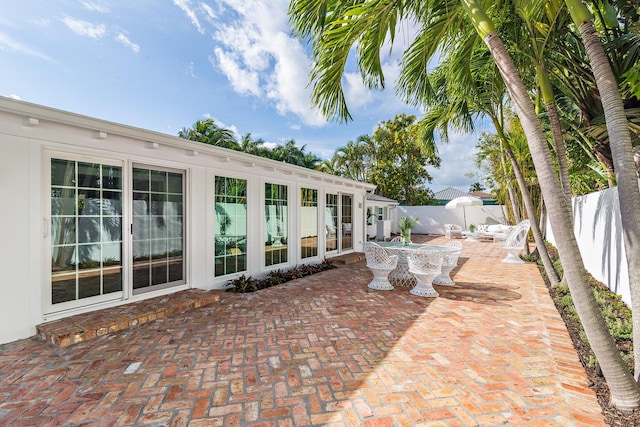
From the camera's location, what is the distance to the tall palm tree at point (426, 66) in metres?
2.35

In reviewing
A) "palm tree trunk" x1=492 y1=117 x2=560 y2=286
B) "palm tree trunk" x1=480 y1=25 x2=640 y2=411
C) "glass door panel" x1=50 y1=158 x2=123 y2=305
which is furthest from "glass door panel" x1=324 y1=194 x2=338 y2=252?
"palm tree trunk" x1=480 y1=25 x2=640 y2=411

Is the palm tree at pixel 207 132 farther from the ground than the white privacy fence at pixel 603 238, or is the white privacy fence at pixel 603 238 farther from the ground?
the palm tree at pixel 207 132

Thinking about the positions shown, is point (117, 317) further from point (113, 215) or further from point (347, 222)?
point (347, 222)

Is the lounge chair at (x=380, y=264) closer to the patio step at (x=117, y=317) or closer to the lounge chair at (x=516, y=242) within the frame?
the patio step at (x=117, y=317)

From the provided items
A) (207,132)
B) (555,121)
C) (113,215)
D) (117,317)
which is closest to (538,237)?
(555,121)

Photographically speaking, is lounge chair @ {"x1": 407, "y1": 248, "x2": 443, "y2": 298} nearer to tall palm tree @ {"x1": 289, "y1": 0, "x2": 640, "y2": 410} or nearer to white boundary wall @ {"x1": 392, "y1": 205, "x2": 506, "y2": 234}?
tall palm tree @ {"x1": 289, "y1": 0, "x2": 640, "y2": 410}

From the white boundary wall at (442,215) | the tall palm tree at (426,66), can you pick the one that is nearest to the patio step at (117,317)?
the tall palm tree at (426,66)

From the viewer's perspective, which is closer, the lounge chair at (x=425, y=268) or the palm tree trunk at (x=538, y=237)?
the lounge chair at (x=425, y=268)

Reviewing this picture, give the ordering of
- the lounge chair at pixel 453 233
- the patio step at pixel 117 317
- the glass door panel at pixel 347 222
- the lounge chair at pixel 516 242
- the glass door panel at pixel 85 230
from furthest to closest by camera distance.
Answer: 1. the lounge chair at pixel 453 233
2. the glass door panel at pixel 347 222
3. the lounge chair at pixel 516 242
4. the glass door panel at pixel 85 230
5. the patio step at pixel 117 317

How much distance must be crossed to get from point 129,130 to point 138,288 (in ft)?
9.16

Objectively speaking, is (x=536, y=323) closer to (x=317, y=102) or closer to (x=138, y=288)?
(x=317, y=102)

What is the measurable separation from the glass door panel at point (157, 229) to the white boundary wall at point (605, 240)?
676 cm

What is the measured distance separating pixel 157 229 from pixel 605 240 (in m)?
8.87

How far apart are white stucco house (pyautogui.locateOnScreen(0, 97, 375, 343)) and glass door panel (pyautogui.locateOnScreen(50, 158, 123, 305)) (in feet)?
0.05
